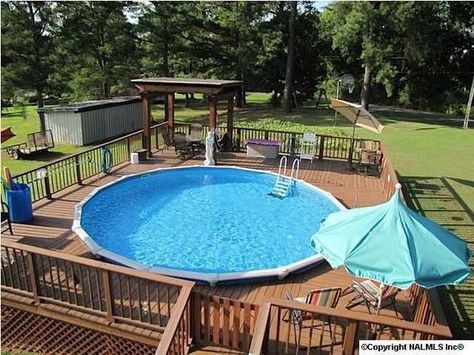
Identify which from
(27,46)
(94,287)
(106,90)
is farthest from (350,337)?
(106,90)

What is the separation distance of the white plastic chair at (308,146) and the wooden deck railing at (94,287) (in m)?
8.82

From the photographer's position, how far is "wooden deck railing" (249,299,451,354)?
3.86 meters

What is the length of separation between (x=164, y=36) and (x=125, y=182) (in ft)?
56.2

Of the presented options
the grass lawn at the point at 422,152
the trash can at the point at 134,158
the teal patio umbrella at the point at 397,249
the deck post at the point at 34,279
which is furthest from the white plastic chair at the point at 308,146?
the deck post at the point at 34,279

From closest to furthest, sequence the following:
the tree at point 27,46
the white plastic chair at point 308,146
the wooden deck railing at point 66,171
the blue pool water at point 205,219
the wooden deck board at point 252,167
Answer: the wooden deck board at point 252,167, the blue pool water at point 205,219, the wooden deck railing at point 66,171, the white plastic chair at point 308,146, the tree at point 27,46

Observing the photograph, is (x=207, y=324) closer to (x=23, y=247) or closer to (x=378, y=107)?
(x=23, y=247)

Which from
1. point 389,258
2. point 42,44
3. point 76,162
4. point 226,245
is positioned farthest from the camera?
point 42,44

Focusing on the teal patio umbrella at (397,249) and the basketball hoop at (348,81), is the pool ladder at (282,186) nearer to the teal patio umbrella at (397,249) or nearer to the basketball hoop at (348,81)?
the teal patio umbrella at (397,249)

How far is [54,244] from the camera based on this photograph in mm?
7352

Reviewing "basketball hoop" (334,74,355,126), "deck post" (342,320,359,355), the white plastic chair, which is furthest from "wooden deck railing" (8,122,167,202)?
"basketball hoop" (334,74,355,126)

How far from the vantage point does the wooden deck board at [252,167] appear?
20.4 ft

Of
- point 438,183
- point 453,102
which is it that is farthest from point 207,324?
point 453,102

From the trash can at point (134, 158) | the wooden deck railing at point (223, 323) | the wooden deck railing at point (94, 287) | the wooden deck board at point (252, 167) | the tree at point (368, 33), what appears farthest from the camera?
the tree at point (368, 33)

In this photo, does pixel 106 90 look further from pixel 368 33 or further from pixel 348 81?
pixel 348 81
